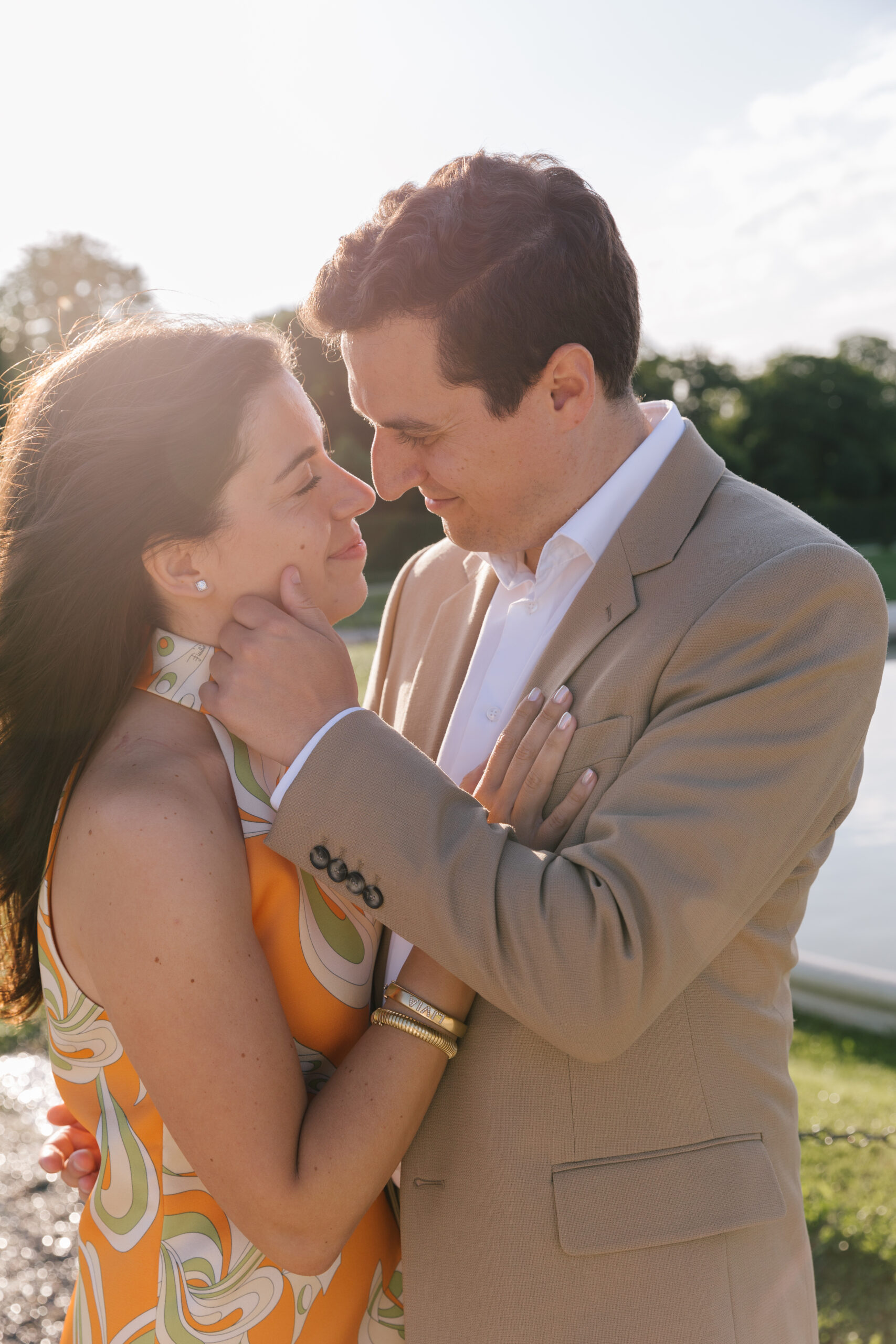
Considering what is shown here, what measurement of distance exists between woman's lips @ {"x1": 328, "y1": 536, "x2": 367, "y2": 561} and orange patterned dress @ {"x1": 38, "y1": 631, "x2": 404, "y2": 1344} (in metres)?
0.35

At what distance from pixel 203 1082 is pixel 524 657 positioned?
110 centimetres

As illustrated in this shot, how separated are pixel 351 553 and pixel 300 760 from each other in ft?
1.96

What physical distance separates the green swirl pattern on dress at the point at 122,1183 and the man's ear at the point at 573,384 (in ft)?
5.45

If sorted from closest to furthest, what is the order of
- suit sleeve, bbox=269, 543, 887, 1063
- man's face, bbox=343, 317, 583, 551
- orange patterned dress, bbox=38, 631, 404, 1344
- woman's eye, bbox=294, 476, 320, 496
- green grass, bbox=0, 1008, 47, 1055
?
suit sleeve, bbox=269, 543, 887, 1063
orange patterned dress, bbox=38, 631, 404, 1344
woman's eye, bbox=294, 476, 320, 496
man's face, bbox=343, 317, 583, 551
green grass, bbox=0, 1008, 47, 1055

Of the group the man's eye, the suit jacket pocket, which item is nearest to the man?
the suit jacket pocket

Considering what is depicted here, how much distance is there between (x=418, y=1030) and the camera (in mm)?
1922

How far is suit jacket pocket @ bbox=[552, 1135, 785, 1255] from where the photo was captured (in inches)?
72.0

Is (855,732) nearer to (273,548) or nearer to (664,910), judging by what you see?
(664,910)

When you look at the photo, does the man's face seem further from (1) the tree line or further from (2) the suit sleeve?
(1) the tree line

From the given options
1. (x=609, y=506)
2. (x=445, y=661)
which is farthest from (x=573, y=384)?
(x=445, y=661)

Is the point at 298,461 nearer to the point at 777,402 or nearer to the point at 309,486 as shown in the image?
the point at 309,486

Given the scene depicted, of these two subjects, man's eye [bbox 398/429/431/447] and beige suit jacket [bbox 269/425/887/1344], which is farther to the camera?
man's eye [bbox 398/429/431/447]

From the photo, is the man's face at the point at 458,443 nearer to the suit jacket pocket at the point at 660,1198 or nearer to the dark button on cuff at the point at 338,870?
the dark button on cuff at the point at 338,870

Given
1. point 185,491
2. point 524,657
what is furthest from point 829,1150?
point 185,491
